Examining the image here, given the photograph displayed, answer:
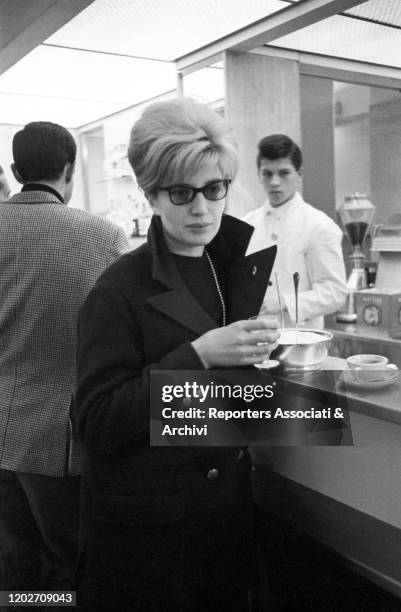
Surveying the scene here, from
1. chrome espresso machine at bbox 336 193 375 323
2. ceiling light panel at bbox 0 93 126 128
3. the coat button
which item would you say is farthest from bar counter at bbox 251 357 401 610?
ceiling light panel at bbox 0 93 126 128

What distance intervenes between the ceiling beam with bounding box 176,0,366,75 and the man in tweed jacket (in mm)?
891

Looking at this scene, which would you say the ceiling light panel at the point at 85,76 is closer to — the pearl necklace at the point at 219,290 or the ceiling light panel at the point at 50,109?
the ceiling light panel at the point at 50,109

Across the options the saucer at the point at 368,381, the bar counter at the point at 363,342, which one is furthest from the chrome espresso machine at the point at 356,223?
the saucer at the point at 368,381

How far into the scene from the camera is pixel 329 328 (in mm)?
1740

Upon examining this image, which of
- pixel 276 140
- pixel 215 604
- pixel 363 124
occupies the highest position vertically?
pixel 363 124

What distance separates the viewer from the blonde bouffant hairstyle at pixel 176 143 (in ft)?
2.07

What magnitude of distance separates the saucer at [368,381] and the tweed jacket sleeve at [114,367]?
379 mm

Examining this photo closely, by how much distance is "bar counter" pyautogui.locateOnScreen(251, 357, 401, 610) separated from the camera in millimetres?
888

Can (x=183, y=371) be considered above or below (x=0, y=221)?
below

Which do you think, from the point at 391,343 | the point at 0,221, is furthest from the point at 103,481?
the point at 391,343

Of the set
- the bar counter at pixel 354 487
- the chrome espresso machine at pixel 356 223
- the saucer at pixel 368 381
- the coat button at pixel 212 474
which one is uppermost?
the chrome espresso machine at pixel 356 223

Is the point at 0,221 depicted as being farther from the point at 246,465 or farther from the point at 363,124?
the point at 363,124

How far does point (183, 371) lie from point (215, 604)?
0.39 meters

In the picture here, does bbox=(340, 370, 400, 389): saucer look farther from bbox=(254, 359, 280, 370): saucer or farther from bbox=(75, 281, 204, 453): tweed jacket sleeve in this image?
bbox=(75, 281, 204, 453): tweed jacket sleeve
